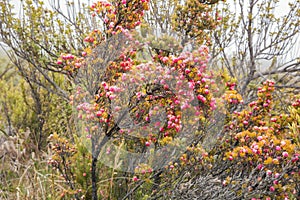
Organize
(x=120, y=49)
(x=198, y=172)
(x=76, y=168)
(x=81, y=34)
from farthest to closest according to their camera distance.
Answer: (x=81, y=34), (x=76, y=168), (x=198, y=172), (x=120, y=49)

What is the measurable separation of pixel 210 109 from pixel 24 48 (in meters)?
2.70

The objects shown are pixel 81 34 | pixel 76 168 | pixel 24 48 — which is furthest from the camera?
pixel 81 34

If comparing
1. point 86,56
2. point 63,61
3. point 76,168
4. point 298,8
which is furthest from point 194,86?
point 298,8

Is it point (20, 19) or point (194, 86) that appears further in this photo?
point (20, 19)

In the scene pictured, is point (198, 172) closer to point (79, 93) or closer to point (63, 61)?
point (79, 93)

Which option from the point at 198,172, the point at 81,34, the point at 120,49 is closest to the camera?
the point at 120,49

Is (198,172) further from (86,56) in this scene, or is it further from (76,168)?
(86,56)

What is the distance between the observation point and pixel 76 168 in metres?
3.07

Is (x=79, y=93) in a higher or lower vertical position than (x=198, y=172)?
higher

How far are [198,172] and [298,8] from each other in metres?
3.12

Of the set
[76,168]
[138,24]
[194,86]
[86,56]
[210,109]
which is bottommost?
[76,168]

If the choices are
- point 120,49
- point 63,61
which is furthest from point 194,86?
point 63,61

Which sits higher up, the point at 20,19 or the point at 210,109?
the point at 20,19

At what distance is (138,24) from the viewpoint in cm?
281
